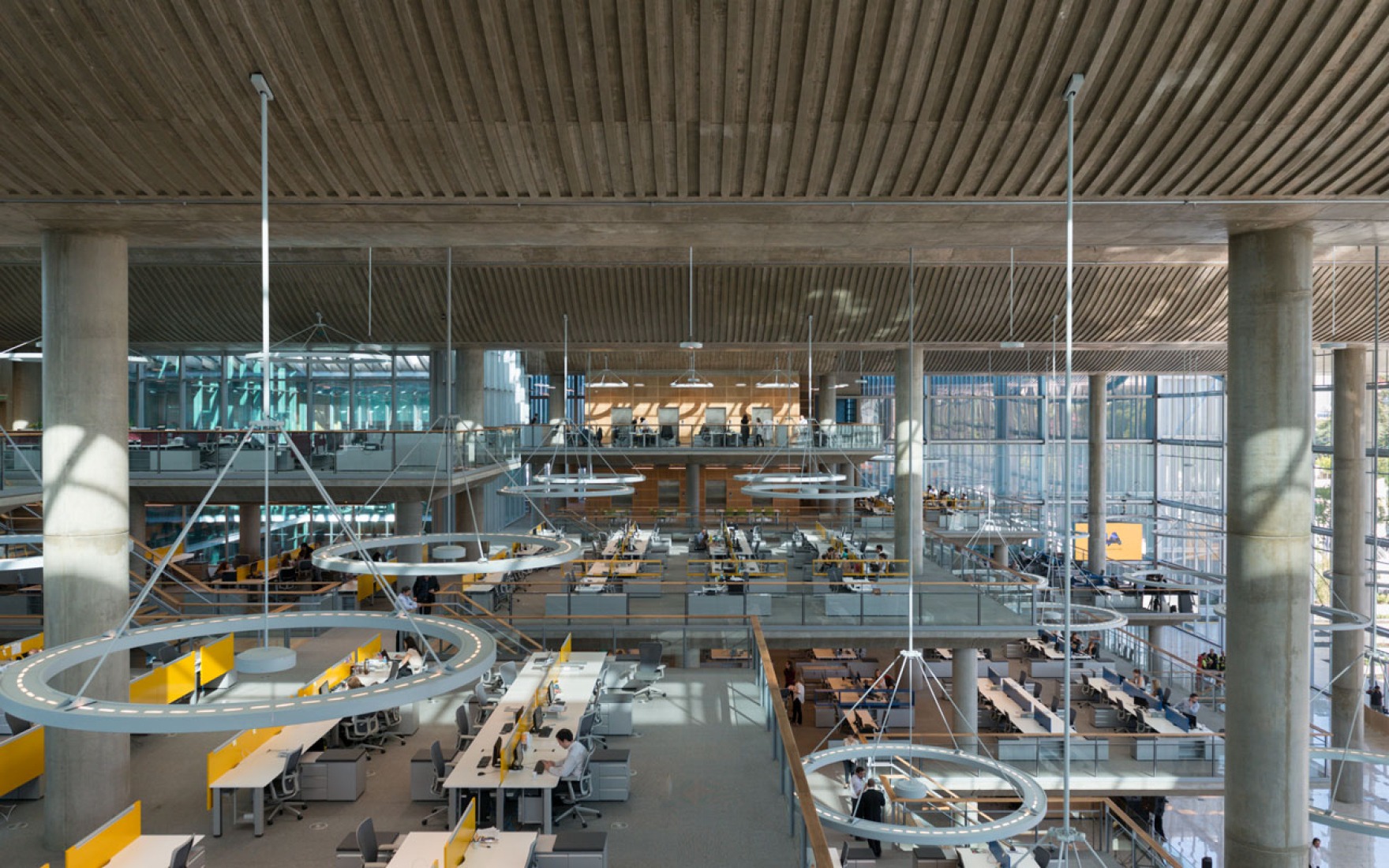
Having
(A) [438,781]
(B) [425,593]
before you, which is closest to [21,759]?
(A) [438,781]

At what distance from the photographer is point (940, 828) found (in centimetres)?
707

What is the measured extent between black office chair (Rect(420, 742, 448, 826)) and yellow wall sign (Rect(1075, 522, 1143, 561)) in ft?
97.5

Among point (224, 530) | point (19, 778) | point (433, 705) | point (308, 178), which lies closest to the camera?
point (308, 178)

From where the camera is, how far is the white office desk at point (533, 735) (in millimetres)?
8766

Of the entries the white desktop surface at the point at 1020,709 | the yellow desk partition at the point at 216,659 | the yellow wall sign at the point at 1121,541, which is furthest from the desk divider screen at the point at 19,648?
the yellow wall sign at the point at 1121,541

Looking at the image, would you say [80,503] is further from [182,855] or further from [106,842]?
[182,855]

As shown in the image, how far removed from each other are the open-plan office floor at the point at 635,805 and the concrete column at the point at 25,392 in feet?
50.5

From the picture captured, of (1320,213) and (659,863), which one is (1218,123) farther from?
(659,863)

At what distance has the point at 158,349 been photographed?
22.5m

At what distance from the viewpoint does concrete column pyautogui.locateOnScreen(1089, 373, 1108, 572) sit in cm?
3089

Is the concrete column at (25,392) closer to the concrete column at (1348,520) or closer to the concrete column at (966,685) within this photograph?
the concrete column at (966,685)

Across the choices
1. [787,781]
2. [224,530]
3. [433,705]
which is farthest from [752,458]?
[787,781]

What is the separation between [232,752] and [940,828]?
6937 millimetres

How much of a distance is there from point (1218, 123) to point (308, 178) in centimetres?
721
